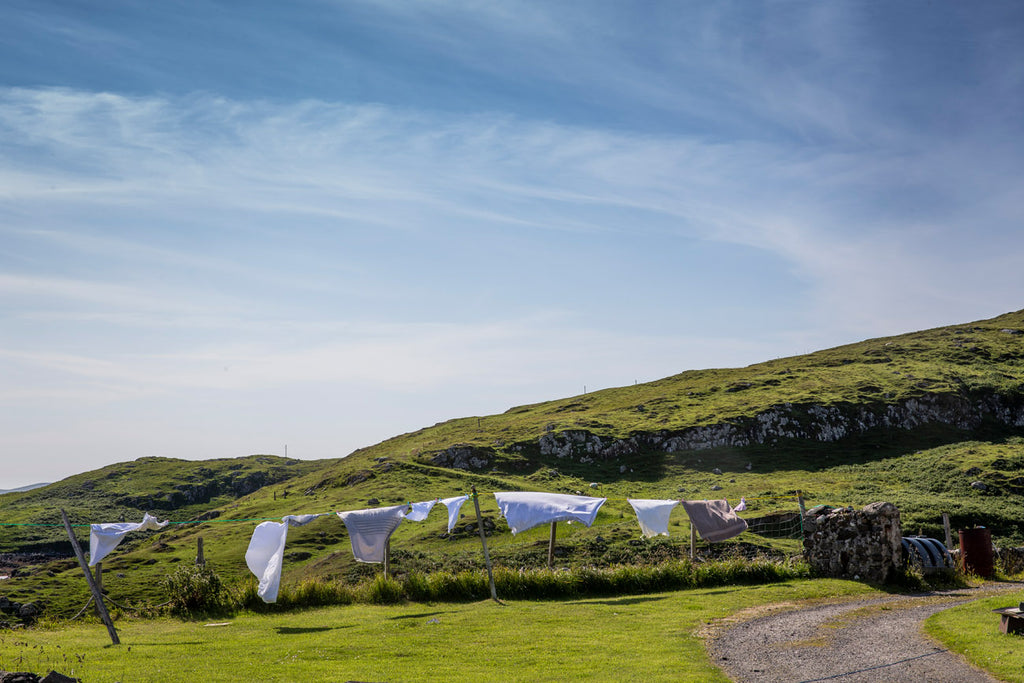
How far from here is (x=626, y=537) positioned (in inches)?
1642

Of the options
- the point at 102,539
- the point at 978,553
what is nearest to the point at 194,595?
the point at 102,539

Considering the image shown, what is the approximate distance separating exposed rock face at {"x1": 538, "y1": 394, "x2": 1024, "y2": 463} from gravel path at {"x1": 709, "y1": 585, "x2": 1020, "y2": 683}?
63.9 m

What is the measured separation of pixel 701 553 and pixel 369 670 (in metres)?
27.9

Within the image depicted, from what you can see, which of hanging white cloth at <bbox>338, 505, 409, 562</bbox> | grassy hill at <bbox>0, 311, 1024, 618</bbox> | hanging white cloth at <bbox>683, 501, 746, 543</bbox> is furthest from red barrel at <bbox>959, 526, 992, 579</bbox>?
hanging white cloth at <bbox>338, 505, 409, 562</bbox>

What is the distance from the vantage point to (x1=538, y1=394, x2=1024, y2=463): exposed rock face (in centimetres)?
8238

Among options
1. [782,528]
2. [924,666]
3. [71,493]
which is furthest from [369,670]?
[71,493]

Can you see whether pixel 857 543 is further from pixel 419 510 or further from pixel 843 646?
pixel 419 510

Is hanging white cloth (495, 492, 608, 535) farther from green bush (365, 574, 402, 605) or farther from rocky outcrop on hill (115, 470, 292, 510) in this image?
rocky outcrop on hill (115, 470, 292, 510)

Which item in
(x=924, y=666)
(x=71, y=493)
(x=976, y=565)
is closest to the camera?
(x=924, y=666)

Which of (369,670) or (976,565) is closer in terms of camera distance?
(369,670)

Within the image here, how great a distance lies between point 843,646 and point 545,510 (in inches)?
478

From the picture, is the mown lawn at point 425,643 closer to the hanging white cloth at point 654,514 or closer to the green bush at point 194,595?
the green bush at point 194,595

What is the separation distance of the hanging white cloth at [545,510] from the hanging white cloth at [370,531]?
4.00 m

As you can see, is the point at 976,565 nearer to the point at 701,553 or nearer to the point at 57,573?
the point at 701,553
